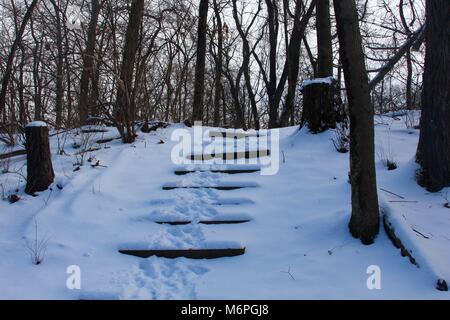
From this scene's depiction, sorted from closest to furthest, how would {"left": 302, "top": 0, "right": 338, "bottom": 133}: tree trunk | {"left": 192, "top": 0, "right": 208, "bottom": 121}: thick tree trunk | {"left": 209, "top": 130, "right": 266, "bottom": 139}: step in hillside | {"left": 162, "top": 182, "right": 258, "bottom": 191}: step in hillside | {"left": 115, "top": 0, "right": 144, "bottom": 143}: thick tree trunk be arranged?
1. {"left": 162, "top": 182, "right": 258, "bottom": 191}: step in hillside
2. {"left": 302, "top": 0, "right": 338, "bottom": 133}: tree trunk
3. {"left": 115, "top": 0, "right": 144, "bottom": 143}: thick tree trunk
4. {"left": 209, "top": 130, "right": 266, "bottom": 139}: step in hillside
5. {"left": 192, "top": 0, "right": 208, "bottom": 121}: thick tree trunk

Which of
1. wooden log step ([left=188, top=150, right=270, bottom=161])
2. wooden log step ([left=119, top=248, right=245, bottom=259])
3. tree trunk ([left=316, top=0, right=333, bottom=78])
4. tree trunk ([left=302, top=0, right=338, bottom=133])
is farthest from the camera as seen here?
tree trunk ([left=316, top=0, right=333, bottom=78])

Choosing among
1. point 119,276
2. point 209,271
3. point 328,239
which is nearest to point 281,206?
point 328,239

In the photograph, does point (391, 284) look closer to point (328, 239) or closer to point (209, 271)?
point (328, 239)

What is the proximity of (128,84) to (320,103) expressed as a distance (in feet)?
10.5

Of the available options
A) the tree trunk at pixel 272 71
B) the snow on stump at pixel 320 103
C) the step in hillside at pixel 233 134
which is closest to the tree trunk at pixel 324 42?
the snow on stump at pixel 320 103

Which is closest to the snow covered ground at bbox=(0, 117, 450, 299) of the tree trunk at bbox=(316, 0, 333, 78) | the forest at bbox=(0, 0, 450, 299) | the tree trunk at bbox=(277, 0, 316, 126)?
the forest at bbox=(0, 0, 450, 299)

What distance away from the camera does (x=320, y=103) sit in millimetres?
6359

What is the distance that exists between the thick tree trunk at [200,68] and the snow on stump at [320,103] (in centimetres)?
385

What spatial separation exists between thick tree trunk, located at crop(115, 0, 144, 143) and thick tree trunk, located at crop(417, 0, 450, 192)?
4.43 m

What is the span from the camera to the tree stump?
4.82 meters

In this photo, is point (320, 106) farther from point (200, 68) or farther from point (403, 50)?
point (200, 68)

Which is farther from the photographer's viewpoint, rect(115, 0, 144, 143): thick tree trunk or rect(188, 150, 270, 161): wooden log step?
rect(115, 0, 144, 143): thick tree trunk

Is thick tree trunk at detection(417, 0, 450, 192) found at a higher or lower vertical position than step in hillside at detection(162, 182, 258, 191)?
higher

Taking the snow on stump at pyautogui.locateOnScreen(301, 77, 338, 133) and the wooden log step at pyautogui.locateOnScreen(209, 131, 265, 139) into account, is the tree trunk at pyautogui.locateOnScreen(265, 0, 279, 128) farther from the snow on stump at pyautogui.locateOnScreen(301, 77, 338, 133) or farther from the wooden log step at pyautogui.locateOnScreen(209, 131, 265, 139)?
the snow on stump at pyautogui.locateOnScreen(301, 77, 338, 133)
